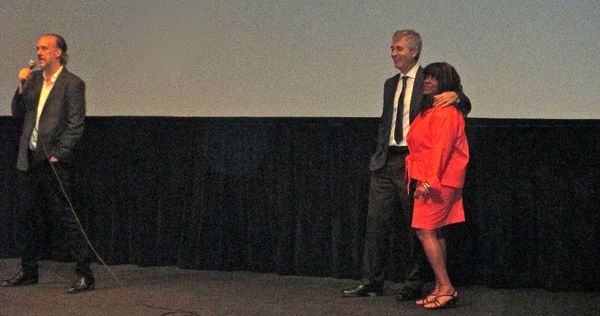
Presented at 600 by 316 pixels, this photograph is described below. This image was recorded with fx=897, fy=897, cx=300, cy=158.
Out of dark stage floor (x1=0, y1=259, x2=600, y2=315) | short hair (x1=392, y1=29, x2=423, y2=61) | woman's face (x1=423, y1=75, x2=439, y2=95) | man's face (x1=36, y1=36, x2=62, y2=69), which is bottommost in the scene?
dark stage floor (x1=0, y1=259, x2=600, y2=315)

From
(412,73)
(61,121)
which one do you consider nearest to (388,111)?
(412,73)

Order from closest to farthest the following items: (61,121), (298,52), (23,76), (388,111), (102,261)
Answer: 1. (388,111)
2. (61,121)
3. (23,76)
4. (298,52)
5. (102,261)

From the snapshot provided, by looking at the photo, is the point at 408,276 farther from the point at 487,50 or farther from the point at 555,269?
the point at 487,50

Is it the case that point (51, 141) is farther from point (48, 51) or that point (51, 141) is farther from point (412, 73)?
point (412, 73)

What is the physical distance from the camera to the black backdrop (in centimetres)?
429

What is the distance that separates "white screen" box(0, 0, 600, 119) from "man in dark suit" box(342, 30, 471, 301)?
1.33 ft

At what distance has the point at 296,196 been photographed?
473cm

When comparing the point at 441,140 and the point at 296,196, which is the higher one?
the point at 441,140

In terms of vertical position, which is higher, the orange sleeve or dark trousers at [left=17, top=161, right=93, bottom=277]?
the orange sleeve

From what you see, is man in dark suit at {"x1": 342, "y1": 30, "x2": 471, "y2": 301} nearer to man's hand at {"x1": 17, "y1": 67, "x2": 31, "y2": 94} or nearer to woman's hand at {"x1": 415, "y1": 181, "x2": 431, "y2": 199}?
woman's hand at {"x1": 415, "y1": 181, "x2": 431, "y2": 199}

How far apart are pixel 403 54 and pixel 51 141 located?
1679mm

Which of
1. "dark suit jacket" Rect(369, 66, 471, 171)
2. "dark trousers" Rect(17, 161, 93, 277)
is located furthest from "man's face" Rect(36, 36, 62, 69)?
"dark suit jacket" Rect(369, 66, 471, 171)

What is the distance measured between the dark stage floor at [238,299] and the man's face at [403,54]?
3.52 feet

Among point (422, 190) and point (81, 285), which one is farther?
point (81, 285)
